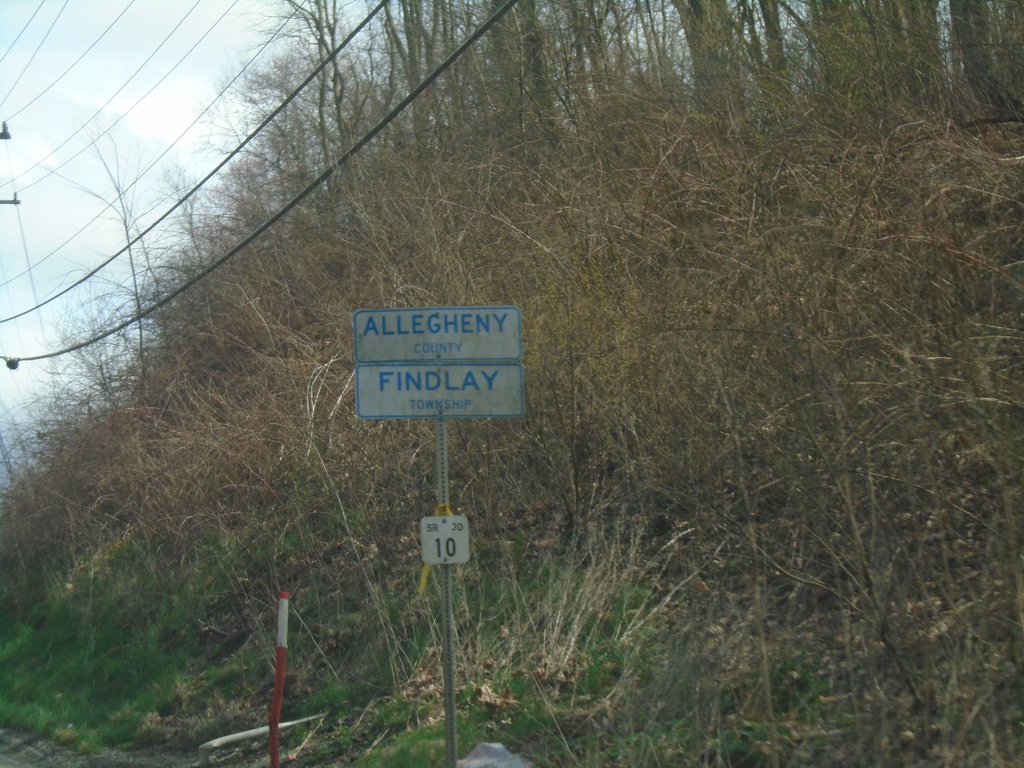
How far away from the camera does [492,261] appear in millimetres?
11078

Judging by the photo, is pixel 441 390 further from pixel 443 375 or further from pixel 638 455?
pixel 638 455

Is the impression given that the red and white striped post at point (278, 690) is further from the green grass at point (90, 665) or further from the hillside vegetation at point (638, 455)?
the green grass at point (90, 665)

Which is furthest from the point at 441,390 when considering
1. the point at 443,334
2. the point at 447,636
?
the point at 447,636

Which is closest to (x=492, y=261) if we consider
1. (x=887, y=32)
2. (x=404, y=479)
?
(x=404, y=479)

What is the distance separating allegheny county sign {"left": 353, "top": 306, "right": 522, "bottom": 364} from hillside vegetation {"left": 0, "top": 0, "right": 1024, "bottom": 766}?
1.37m

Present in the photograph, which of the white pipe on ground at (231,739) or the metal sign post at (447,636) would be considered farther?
the white pipe on ground at (231,739)

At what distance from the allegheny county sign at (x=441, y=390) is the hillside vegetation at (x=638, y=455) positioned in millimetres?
1298

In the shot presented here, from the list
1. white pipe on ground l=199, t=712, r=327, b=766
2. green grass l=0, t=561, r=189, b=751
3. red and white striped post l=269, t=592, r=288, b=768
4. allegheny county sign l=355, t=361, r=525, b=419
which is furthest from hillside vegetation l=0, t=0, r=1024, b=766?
allegheny county sign l=355, t=361, r=525, b=419

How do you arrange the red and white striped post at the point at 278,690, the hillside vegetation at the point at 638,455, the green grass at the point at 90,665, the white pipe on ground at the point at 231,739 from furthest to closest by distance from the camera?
the green grass at the point at 90,665
the white pipe on ground at the point at 231,739
the red and white striped post at the point at 278,690
the hillside vegetation at the point at 638,455

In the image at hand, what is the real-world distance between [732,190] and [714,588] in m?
4.43

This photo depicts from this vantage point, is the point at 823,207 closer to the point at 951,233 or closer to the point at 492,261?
the point at 951,233

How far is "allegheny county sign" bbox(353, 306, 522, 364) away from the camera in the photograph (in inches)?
226

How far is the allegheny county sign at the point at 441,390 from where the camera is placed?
5.68 meters

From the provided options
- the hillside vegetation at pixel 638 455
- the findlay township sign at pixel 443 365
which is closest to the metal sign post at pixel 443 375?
the findlay township sign at pixel 443 365
